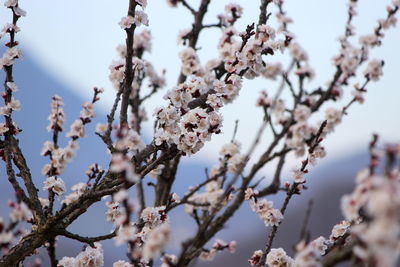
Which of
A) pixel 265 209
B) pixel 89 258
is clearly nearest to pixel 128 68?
pixel 89 258

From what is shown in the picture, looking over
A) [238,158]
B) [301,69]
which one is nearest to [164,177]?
[238,158]

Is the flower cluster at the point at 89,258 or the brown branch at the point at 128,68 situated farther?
the brown branch at the point at 128,68

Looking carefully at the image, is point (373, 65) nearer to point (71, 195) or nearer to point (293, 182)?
point (293, 182)

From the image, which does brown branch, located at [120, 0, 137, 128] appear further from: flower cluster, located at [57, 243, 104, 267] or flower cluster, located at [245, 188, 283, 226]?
flower cluster, located at [245, 188, 283, 226]

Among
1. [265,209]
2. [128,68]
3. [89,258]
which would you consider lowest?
[89,258]

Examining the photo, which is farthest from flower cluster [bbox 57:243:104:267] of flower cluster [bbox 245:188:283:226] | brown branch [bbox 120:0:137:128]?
flower cluster [bbox 245:188:283:226]

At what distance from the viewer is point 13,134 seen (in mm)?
3434

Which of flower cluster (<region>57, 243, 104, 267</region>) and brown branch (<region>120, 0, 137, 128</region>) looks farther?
brown branch (<region>120, 0, 137, 128</region>)

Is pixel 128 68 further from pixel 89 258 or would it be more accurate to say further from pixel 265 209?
pixel 265 209

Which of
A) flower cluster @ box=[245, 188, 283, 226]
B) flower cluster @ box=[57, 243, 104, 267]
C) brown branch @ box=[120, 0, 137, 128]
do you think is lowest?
flower cluster @ box=[57, 243, 104, 267]

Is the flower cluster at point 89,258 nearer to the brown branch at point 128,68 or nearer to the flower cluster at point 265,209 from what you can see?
the brown branch at point 128,68

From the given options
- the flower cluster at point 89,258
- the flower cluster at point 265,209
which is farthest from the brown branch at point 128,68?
the flower cluster at point 265,209

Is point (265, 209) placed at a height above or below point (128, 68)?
below

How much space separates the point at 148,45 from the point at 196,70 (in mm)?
A: 1233
